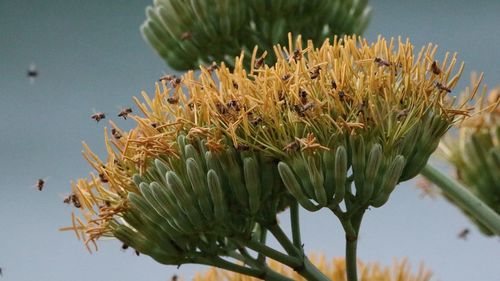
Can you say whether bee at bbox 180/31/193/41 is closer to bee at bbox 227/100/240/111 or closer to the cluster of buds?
the cluster of buds

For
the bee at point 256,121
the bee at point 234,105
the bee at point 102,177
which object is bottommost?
the bee at point 256,121

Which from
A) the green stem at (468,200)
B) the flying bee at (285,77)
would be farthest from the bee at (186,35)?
the flying bee at (285,77)

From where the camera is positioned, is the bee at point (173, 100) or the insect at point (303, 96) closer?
the insect at point (303, 96)

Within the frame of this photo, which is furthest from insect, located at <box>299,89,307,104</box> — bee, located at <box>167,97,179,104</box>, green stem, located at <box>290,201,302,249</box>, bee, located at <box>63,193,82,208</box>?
bee, located at <box>63,193,82,208</box>

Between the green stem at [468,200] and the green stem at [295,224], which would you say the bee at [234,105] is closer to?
the green stem at [295,224]

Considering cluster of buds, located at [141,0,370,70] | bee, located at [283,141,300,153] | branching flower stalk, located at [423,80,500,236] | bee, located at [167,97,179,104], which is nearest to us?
bee, located at [283,141,300,153]

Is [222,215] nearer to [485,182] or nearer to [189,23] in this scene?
[189,23]
